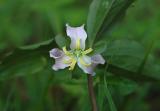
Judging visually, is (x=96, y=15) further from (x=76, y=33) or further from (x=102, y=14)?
(x=76, y=33)

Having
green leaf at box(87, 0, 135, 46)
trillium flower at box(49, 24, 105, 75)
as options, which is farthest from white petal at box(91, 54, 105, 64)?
green leaf at box(87, 0, 135, 46)

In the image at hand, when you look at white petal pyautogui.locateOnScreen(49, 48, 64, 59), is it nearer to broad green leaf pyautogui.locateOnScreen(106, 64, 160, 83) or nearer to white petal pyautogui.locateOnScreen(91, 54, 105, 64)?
white petal pyautogui.locateOnScreen(91, 54, 105, 64)

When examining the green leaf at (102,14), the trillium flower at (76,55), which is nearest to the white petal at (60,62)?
the trillium flower at (76,55)

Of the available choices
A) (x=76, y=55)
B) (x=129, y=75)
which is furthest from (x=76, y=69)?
(x=129, y=75)

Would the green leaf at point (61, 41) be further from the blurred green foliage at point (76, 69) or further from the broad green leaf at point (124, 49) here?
the broad green leaf at point (124, 49)

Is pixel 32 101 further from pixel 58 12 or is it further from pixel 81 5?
pixel 81 5

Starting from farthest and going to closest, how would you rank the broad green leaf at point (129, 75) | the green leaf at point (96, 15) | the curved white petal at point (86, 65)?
the broad green leaf at point (129, 75) < the green leaf at point (96, 15) < the curved white petal at point (86, 65)
